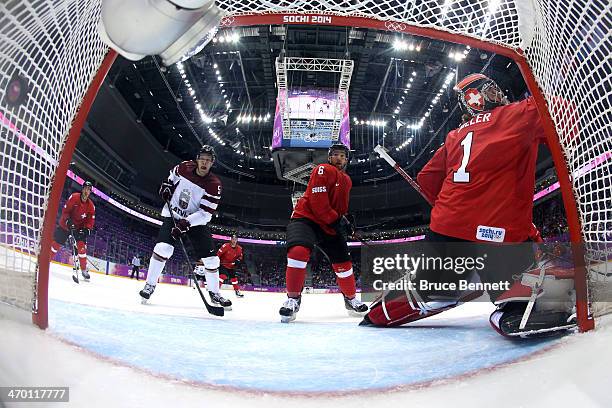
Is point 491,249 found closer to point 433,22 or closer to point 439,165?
point 439,165

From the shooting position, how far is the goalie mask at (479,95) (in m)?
1.44

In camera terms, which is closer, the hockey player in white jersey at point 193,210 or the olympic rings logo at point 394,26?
the olympic rings logo at point 394,26

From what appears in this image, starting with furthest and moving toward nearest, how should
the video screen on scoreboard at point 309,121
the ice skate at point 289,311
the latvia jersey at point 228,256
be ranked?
the video screen on scoreboard at point 309,121 < the latvia jersey at point 228,256 < the ice skate at point 289,311

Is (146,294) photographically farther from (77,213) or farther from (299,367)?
(77,213)

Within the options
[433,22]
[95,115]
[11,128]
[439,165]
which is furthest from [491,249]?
[95,115]

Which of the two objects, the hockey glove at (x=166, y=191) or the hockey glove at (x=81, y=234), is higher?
the hockey glove at (x=166, y=191)

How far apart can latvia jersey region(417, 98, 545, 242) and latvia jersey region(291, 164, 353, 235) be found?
2.44 feet

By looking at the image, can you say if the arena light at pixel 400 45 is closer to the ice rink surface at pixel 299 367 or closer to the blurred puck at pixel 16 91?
the ice rink surface at pixel 299 367

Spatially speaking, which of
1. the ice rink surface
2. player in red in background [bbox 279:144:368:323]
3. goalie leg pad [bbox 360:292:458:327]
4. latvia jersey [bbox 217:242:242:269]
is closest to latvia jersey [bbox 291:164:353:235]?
player in red in background [bbox 279:144:368:323]

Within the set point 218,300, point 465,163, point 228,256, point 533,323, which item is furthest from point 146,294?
point 228,256

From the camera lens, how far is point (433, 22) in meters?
1.34

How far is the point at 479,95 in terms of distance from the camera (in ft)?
4.84

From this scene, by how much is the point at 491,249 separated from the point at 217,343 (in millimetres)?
927

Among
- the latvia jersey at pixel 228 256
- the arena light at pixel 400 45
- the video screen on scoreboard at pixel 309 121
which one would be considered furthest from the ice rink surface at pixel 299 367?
the arena light at pixel 400 45
